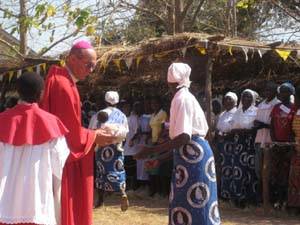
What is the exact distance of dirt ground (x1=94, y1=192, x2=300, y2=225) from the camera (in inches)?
315

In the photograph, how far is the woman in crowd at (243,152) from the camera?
347 inches

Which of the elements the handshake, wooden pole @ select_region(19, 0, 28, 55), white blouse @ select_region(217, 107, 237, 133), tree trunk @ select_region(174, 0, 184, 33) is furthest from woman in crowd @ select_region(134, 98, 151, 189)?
the handshake

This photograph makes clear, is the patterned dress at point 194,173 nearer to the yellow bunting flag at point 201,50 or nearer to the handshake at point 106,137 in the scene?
the handshake at point 106,137

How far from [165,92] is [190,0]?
2.35 metres

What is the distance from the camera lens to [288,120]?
322 inches

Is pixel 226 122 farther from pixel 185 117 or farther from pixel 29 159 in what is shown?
pixel 29 159

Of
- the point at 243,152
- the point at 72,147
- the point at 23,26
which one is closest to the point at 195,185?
the point at 72,147

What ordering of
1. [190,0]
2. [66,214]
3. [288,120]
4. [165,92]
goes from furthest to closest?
[190,0] → [165,92] → [288,120] → [66,214]

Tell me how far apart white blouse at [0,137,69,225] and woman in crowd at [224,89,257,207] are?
5.15 meters

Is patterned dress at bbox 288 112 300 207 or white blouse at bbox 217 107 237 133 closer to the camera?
patterned dress at bbox 288 112 300 207

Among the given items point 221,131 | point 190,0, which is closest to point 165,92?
point 190,0

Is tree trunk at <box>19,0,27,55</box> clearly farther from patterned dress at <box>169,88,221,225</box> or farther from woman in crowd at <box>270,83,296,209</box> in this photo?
patterned dress at <box>169,88,221,225</box>

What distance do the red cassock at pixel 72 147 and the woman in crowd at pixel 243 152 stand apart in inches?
184

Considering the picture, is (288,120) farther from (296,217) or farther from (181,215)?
(181,215)
